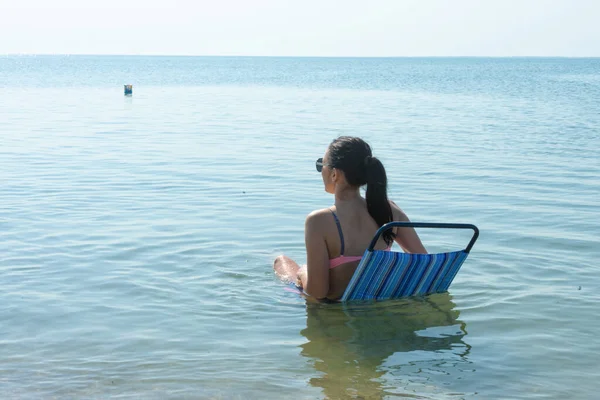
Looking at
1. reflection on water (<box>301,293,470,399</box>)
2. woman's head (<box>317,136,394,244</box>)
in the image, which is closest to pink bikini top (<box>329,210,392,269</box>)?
woman's head (<box>317,136,394,244</box>)

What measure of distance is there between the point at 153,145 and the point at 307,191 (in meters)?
7.13

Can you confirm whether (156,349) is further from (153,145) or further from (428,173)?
(153,145)

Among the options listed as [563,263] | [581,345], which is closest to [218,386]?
[581,345]

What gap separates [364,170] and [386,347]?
3.95 feet

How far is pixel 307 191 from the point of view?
1188cm

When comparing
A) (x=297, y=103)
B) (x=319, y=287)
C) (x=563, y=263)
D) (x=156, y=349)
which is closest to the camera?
(x=156, y=349)

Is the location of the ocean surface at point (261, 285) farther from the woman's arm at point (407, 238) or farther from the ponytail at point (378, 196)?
the ponytail at point (378, 196)

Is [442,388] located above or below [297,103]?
below

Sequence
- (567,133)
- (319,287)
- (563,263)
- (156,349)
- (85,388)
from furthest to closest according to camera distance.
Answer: (567,133) < (563,263) < (319,287) < (156,349) < (85,388)

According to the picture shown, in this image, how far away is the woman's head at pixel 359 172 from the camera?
543cm

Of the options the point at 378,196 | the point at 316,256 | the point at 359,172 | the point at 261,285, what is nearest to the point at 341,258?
the point at 316,256

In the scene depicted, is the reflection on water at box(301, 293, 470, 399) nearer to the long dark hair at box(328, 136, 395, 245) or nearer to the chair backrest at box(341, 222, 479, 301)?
the chair backrest at box(341, 222, 479, 301)

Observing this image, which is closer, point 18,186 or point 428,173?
point 18,186

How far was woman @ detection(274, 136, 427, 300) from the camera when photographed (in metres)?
5.47
